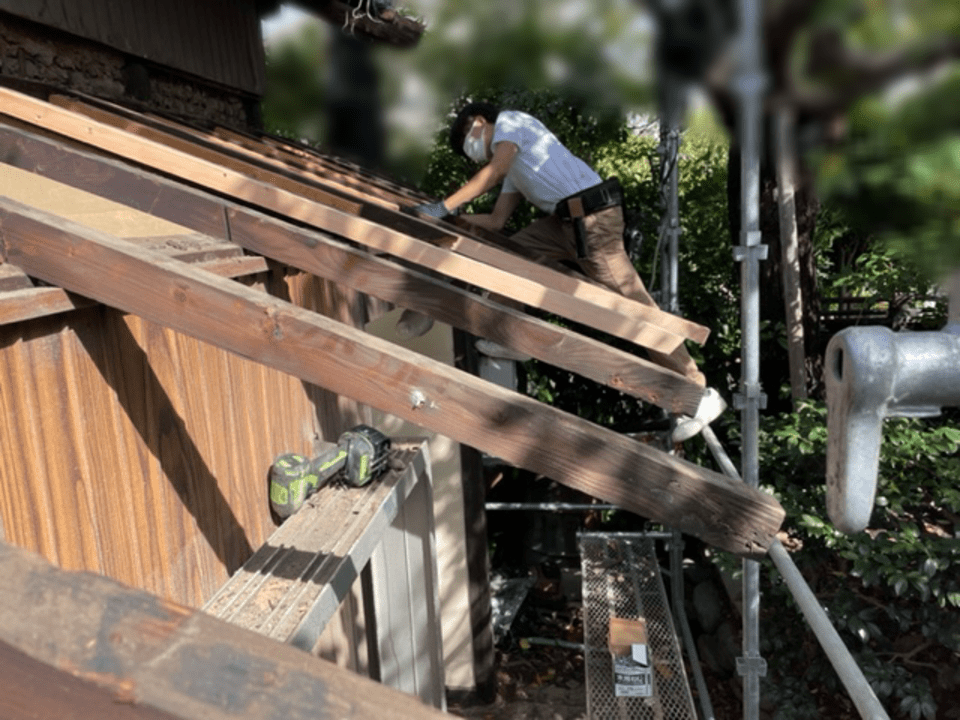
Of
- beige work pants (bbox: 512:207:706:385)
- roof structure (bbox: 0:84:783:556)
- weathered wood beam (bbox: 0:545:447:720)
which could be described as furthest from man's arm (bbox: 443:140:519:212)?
weathered wood beam (bbox: 0:545:447:720)

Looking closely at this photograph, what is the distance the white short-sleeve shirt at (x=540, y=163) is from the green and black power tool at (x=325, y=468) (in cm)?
182

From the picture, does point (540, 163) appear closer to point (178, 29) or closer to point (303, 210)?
point (303, 210)

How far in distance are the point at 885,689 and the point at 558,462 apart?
392 cm

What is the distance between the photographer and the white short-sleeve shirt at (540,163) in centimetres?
410

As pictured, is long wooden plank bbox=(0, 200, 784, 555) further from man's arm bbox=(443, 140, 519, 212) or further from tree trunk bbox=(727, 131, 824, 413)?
tree trunk bbox=(727, 131, 824, 413)

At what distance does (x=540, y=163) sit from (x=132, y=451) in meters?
2.86

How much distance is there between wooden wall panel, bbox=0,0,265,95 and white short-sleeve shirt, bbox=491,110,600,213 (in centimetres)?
197

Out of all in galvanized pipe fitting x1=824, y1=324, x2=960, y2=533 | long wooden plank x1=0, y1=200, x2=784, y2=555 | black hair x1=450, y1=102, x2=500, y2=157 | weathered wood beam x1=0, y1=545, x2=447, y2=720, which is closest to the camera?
weathered wood beam x1=0, y1=545, x2=447, y2=720

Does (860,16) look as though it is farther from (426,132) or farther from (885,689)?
(426,132)

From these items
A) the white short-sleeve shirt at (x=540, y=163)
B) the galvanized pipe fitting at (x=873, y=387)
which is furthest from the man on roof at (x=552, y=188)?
the galvanized pipe fitting at (x=873, y=387)

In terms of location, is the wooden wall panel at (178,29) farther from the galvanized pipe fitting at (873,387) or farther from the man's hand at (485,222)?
the galvanized pipe fitting at (873,387)

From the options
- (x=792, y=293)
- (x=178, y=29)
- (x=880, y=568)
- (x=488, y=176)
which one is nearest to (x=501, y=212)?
(x=488, y=176)

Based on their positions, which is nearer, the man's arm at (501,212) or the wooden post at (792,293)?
the man's arm at (501,212)

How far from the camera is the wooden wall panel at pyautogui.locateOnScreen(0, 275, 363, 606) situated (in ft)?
5.23
